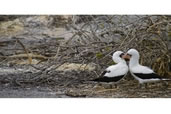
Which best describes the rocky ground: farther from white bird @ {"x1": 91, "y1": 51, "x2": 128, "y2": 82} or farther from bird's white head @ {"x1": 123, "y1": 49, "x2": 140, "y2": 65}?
bird's white head @ {"x1": 123, "y1": 49, "x2": 140, "y2": 65}

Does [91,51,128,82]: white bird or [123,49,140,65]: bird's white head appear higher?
[123,49,140,65]: bird's white head

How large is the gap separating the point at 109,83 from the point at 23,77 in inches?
32.1

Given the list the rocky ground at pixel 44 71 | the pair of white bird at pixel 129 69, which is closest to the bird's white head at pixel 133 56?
the pair of white bird at pixel 129 69

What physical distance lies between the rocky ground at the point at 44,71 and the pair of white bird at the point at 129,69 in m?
0.06

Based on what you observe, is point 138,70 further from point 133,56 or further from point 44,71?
point 44,71

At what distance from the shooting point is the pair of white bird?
Result: 465 centimetres

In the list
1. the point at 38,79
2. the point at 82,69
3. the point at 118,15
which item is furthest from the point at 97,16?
the point at 38,79

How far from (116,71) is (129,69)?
125 millimetres

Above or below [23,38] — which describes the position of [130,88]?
below

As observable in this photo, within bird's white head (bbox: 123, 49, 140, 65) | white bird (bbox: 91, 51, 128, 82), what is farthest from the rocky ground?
bird's white head (bbox: 123, 49, 140, 65)

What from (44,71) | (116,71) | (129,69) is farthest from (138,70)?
(44,71)

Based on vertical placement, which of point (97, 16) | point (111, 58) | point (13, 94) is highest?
Result: point (97, 16)

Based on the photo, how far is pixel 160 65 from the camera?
4.67 metres

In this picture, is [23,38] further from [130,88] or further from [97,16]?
[130,88]
